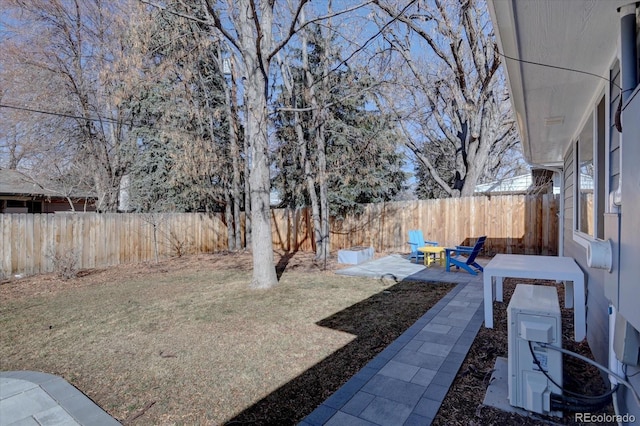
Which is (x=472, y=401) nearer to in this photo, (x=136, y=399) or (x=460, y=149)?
(x=136, y=399)

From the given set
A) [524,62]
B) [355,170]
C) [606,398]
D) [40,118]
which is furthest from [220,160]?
[606,398]

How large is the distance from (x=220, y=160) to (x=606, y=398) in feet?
34.8

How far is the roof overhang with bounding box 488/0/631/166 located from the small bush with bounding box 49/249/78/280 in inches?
343

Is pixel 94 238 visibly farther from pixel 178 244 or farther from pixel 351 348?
pixel 351 348

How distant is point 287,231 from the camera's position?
13281 mm

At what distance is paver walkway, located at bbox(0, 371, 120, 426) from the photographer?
2.30m

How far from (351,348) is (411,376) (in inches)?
31.4

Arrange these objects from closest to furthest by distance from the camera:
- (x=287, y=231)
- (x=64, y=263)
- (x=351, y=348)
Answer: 1. (x=351, y=348)
2. (x=64, y=263)
3. (x=287, y=231)

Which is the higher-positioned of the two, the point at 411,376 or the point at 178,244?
the point at 178,244

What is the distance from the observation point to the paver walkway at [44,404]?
2.30m

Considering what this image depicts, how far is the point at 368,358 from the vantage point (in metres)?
3.17

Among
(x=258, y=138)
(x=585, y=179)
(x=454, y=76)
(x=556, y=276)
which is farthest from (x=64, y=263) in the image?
(x=454, y=76)

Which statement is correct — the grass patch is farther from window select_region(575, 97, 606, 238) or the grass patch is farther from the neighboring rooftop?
the neighboring rooftop

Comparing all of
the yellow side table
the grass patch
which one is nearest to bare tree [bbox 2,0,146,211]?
the grass patch
